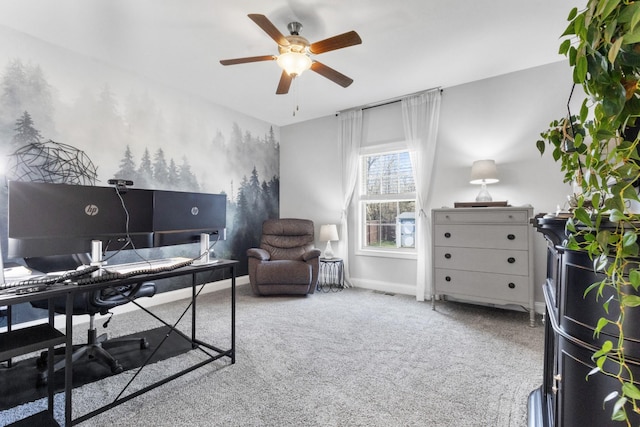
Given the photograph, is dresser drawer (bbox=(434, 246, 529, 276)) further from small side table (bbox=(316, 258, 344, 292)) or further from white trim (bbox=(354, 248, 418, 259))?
small side table (bbox=(316, 258, 344, 292))

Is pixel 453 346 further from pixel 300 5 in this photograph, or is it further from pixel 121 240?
pixel 300 5

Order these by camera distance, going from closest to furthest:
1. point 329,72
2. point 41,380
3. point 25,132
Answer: point 41,380 < point 329,72 < point 25,132

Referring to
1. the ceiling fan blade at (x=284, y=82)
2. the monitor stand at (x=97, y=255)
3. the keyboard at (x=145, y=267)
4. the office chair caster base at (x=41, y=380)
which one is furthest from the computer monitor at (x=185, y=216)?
the ceiling fan blade at (x=284, y=82)

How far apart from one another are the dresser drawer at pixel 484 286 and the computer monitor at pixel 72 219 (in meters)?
2.97

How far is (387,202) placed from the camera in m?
4.51

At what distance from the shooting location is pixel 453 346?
2.53 m

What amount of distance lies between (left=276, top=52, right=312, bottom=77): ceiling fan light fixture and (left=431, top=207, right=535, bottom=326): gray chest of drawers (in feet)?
6.96

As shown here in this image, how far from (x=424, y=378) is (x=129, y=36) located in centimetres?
377

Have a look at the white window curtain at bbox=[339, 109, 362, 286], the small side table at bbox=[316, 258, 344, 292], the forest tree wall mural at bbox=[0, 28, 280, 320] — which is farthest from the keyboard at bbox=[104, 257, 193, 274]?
the white window curtain at bbox=[339, 109, 362, 286]

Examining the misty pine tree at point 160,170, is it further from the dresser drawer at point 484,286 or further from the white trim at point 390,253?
the dresser drawer at point 484,286

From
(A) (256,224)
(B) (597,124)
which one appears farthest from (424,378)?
(A) (256,224)

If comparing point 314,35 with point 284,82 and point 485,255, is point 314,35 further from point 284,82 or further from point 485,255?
point 485,255

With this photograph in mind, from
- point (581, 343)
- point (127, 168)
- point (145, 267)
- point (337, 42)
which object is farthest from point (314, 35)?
point (581, 343)

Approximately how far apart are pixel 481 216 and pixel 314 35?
8.07 feet
